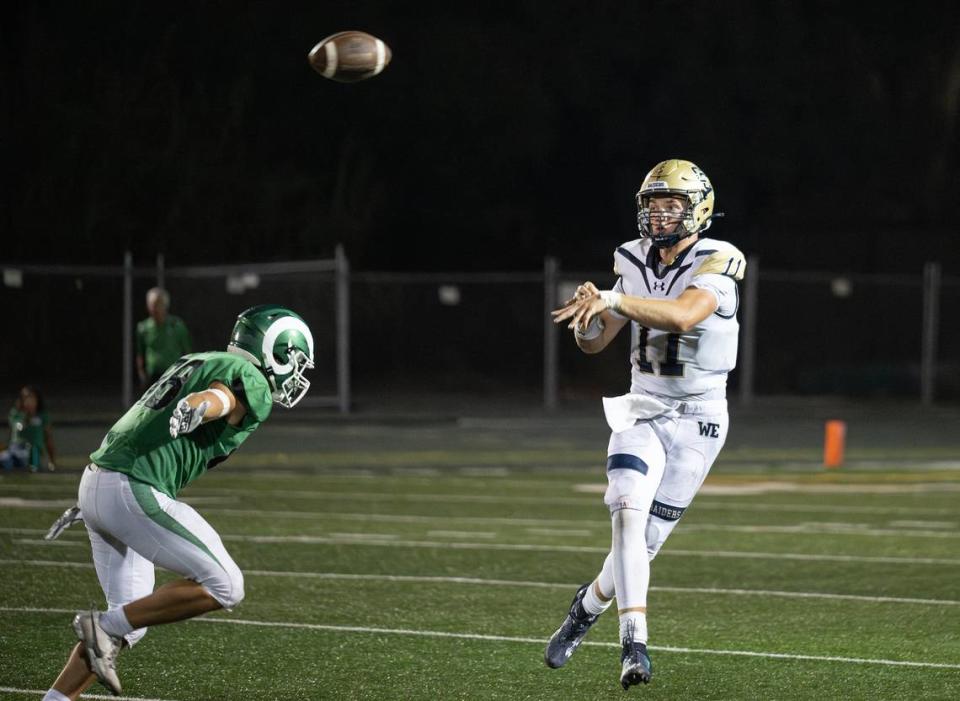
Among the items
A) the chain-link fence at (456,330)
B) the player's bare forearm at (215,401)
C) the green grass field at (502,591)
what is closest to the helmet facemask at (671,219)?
the green grass field at (502,591)

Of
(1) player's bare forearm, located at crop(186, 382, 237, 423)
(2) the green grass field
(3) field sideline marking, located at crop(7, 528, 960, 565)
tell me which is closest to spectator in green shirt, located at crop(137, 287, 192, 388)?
(2) the green grass field

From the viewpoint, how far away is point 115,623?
17.9 feet

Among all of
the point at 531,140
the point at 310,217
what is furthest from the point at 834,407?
the point at 531,140

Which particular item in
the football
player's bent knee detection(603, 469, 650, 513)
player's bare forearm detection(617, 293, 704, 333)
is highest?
the football

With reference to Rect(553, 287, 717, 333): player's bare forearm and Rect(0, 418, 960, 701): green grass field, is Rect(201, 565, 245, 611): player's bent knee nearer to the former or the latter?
Rect(0, 418, 960, 701): green grass field

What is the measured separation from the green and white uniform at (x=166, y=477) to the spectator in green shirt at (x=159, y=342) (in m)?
10.1

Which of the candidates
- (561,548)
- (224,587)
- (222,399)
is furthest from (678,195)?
(561,548)

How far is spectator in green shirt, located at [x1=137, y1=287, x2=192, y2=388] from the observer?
15.7 metres

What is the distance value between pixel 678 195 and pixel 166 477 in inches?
98.2

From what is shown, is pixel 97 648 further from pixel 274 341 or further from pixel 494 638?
pixel 494 638

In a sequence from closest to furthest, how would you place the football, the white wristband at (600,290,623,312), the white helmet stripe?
the white helmet stripe < the white wristband at (600,290,623,312) < the football

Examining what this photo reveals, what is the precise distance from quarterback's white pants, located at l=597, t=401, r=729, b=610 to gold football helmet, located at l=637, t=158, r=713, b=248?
0.74m

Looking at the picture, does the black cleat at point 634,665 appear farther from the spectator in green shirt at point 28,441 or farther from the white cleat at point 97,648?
the spectator in green shirt at point 28,441

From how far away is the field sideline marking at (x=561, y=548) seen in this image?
1038cm
